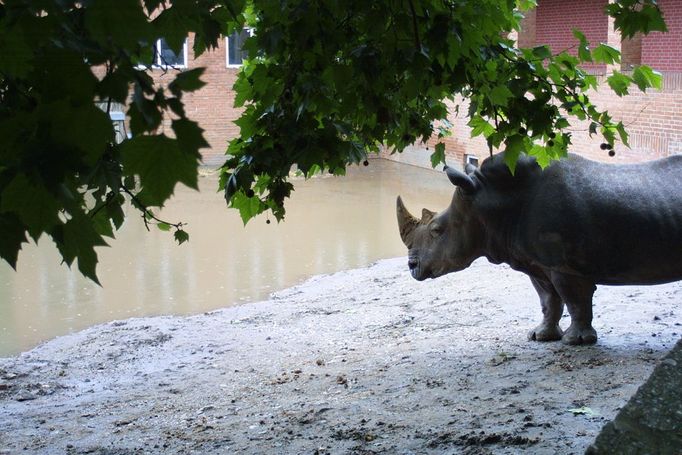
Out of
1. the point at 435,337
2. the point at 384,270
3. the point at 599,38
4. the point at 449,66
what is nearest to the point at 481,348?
the point at 435,337

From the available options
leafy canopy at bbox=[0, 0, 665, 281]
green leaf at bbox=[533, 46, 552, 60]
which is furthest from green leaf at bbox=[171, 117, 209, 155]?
green leaf at bbox=[533, 46, 552, 60]

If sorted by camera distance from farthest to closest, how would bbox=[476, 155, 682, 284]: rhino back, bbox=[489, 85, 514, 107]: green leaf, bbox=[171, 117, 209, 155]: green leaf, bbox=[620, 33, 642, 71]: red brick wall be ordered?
bbox=[620, 33, 642, 71]: red brick wall → bbox=[476, 155, 682, 284]: rhino back → bbox=[489, 85, 514, 107]: green leaf → bbox=[171, 117, 209, 155]: green leaf

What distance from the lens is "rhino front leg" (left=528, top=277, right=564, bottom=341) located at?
684 centimetres

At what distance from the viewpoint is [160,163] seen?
1.71 meters

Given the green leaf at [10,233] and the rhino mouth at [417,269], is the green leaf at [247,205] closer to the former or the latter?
the rhino mouth at [417,269]

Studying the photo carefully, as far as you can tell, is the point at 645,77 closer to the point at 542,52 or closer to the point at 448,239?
the point at 542,52

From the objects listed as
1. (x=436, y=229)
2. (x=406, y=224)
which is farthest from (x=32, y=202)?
(x=406, y=224)

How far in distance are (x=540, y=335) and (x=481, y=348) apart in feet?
1.43

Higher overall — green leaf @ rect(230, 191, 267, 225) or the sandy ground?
green leaf @ rect(230, 191, 267, 225)

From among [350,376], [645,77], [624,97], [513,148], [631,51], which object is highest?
[631,51]

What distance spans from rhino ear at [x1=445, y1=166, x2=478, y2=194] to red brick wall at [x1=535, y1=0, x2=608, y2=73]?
16.8 m

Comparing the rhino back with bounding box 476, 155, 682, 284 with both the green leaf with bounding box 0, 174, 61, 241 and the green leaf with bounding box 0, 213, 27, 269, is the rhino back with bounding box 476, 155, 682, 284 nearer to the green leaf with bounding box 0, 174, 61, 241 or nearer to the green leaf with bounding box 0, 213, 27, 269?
the green leaf with bounding box 0, 213, 27, 269

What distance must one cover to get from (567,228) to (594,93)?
12081 mm

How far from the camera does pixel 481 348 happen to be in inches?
277
